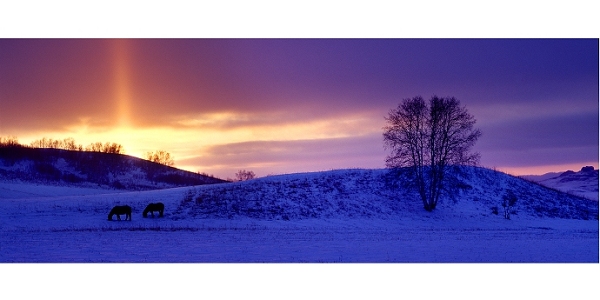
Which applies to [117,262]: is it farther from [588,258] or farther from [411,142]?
[411,142]

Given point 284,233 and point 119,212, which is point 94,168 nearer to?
point 119,212

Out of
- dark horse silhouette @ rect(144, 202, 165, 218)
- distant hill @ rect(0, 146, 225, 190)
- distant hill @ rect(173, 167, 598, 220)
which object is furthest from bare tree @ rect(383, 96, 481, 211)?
distant hill @ rect(0, 146, 225, 190)

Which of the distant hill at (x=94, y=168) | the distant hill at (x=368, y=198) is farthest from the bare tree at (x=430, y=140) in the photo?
the distant hill at (x=94, y=168)

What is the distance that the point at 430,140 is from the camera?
46.3 metres

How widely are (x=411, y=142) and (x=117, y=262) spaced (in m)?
31.2

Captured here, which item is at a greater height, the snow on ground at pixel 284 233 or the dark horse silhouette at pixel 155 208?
the dark horse silhouette at pixel 155 208

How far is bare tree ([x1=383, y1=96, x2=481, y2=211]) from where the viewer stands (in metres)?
45.0

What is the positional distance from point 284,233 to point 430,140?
63.7ft

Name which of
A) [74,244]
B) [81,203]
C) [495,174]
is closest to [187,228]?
[74,244]

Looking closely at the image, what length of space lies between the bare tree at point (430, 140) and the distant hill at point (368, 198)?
5.13ft

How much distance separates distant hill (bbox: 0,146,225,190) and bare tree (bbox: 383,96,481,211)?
8438 cm

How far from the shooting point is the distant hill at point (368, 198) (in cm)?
4281

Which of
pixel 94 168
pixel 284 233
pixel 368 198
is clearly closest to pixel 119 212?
pixel 284 233

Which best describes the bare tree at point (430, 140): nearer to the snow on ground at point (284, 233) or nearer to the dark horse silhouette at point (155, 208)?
the snow on ground at point (284, 233)
